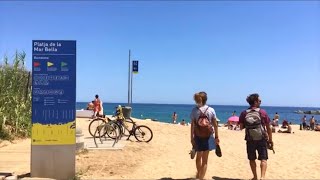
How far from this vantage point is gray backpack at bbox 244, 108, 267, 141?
771 cm

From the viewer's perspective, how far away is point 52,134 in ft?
25.7

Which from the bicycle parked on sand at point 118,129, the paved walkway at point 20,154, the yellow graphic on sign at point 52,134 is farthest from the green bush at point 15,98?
the yellow graphic on sign at point 52,134

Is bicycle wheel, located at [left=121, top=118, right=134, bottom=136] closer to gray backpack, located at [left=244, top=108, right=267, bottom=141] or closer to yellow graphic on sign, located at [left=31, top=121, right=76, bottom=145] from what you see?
yellow graphic on sign, located at [left=31, top=121, right=76, bottom=145]

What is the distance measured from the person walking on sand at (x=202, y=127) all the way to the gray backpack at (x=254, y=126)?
60 centimetres

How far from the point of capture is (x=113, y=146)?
12320mm

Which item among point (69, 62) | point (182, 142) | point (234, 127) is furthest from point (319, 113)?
point (69, 62)

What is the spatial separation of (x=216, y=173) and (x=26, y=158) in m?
4.65

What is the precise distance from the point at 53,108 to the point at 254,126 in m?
3.62

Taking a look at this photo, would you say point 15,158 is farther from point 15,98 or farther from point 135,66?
point 135,66

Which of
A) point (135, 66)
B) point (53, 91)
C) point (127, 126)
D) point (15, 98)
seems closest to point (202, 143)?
point (53, 91)

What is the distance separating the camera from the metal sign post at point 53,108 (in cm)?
777

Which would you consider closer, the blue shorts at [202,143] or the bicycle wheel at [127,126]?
the blue shorts at [202,143]

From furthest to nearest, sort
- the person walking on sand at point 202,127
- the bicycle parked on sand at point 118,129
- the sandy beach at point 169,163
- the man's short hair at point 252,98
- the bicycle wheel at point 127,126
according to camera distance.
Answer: the bicycle wheel at point 127,126 < the bicycle parked on sand at point 118,129 < the sandy beach at point 169,163 < the man's short hair at point 252,98 < the person walking on sand at point 202,127

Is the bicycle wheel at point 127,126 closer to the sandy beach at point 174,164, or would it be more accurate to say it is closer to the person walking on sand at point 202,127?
the sandy beach at point 174,164
